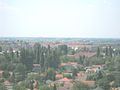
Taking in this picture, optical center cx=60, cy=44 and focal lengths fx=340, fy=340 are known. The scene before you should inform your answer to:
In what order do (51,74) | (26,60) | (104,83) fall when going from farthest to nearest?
(26,60) → (51,74) → (104,83)

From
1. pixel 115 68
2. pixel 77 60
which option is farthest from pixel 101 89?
pixel 77 60

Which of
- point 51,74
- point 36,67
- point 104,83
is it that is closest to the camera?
point 104,83

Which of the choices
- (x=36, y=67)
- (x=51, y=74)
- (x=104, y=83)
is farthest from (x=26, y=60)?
(x=104, y=83)

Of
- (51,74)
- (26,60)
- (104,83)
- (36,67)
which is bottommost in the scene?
(36,67)

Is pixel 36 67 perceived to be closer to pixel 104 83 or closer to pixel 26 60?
Answer: pixel 26 60

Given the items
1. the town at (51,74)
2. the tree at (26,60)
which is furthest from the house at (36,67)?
the tree at (26,60)

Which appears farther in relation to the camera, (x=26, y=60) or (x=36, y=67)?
(x=36, y=67)

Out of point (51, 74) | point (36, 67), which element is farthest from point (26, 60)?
point (51, 74)

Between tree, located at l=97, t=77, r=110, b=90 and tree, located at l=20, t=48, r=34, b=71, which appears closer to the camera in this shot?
tree, located at l=97, t=77, r=110, b=90

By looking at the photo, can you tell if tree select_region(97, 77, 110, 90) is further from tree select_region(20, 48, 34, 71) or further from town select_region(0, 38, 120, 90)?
tree select_region(20, 48, 34, 71)

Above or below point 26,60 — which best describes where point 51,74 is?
below

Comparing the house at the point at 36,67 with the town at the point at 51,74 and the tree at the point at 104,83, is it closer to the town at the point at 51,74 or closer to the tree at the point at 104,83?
the town at the point at 51,74

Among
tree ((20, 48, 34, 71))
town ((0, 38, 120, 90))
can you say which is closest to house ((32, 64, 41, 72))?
town ((0, 38, 120, 90))
